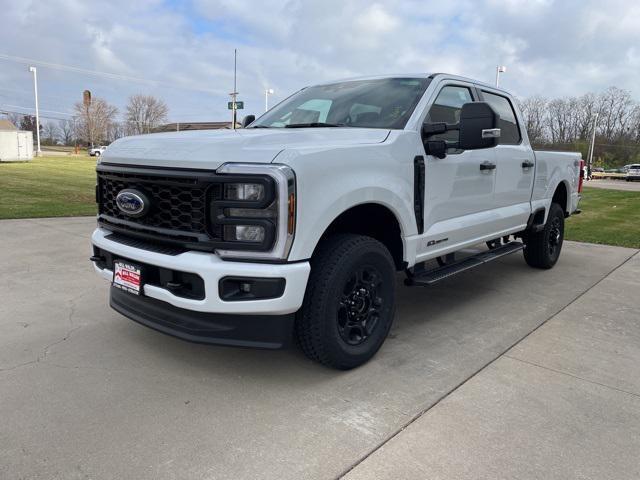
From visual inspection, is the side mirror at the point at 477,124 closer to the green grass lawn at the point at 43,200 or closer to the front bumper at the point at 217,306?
the front bumper at the point at 217,306

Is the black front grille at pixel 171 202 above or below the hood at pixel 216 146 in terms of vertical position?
below

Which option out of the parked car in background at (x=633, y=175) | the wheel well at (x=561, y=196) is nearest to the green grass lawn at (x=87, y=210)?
the wheel well at (x=561, y=196)

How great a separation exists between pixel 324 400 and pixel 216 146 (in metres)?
1.54

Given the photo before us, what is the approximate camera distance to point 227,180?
2.66 m

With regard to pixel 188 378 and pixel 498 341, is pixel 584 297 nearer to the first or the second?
pixel 498 341

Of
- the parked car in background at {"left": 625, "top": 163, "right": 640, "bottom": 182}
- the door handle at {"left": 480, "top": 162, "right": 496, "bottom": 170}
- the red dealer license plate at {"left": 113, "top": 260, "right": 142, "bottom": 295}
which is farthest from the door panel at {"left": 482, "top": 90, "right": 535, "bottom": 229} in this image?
the parked car in background at {"left": 625, "top": 163, "right": 640, "bottom": 182}

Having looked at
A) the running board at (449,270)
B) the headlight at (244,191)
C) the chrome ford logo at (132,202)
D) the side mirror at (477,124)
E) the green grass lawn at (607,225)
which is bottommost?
the green grass lawn at (607,225)

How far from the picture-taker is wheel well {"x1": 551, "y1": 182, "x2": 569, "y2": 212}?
6.51m

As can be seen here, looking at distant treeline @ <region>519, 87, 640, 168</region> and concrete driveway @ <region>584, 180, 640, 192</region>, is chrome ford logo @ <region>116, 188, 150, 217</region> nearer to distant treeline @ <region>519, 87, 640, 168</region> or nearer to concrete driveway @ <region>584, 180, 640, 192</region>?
concrete driveway @ <region>584, 180, 640, 192</region>

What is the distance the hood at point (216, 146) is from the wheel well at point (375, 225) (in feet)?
1.46

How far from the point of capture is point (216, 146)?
280 cm

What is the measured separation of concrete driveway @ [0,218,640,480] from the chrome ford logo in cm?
101

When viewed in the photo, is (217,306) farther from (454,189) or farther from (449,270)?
(454,189)

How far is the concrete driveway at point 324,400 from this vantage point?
2367 mm
